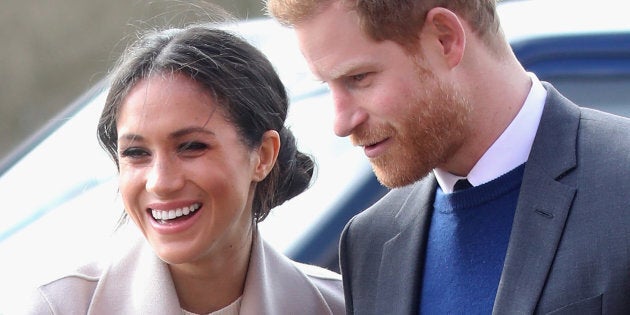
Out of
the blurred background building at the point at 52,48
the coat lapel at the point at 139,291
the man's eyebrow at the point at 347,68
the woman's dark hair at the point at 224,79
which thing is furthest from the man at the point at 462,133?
the blurred background building at the point at 52,48

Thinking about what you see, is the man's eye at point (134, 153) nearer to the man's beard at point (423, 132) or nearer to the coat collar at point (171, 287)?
the coat collar at point (171, 287)

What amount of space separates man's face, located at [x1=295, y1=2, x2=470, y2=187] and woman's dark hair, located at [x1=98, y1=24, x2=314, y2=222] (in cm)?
38

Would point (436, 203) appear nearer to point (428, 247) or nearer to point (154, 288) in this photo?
point (428, 247)

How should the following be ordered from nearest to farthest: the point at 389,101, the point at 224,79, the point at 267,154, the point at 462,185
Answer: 1. the point at 389,101
2. the point at 462,185
3. the point at 224,79
4. the point at 267,154

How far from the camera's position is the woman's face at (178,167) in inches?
120

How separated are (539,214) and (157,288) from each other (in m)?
1.01

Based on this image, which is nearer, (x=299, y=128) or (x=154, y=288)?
(x=154, y=288)

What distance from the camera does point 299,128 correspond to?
410cm

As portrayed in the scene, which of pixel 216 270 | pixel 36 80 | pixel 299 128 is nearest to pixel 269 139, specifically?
pixel 216 270

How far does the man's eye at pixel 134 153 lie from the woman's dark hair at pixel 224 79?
0.14 metres

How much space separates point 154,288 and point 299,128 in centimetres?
102

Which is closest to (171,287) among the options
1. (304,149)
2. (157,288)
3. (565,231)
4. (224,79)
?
(157,288)

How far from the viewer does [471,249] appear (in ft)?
9.45

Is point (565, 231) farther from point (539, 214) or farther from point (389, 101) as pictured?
point (389, 101)
